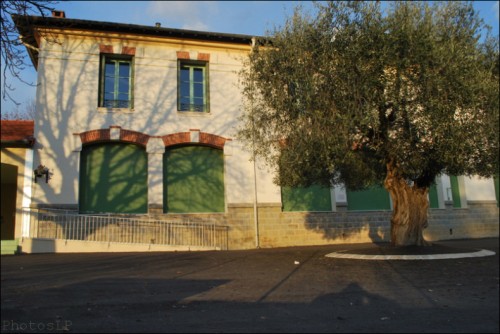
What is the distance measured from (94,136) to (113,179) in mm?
1520

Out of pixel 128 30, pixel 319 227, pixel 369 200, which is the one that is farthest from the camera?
pixel 369 200

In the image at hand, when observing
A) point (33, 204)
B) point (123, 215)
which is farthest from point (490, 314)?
point (33, 204)

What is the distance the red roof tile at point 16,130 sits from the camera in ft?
42.4

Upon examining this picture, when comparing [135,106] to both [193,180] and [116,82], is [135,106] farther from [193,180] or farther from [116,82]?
[193,180]

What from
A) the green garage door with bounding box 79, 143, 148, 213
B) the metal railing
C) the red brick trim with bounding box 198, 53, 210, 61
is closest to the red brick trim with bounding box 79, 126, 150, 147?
the green garage door with bounding box 79, 143, 148, 213

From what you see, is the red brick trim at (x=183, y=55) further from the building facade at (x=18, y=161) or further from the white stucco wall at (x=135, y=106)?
the building facade at (x=18, y=161)

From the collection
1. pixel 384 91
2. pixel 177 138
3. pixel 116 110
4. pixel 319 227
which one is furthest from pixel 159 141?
pixel 384 91

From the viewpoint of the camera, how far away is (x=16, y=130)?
13.6 metres

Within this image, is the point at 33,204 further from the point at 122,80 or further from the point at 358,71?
the point at 358,71

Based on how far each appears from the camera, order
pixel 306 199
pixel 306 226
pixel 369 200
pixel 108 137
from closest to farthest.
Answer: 1. pixel 108 137
2. pixel 306 226
3. pixel 306 199
4. pixel 369 200

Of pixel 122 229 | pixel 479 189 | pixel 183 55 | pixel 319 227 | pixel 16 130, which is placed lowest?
pixel 319 227

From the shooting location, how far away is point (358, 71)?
8.88 metres

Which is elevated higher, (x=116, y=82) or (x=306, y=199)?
(x=116, y=82)

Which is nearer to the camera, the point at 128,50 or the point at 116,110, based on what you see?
the point at 116,110
